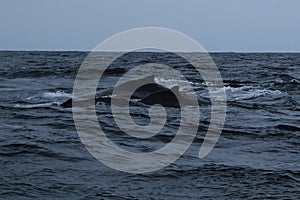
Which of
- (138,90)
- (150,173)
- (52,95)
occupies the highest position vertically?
(138,90)

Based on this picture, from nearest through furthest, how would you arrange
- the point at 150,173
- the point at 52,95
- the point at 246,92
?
the point at 150,173 < the point at 52,95 < the point at 246,92

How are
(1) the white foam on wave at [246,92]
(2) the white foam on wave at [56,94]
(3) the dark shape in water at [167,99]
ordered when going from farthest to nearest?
(1) the white foam on wave at [246,92] → (2) the white foam on wave at [56,94] → (3) the dark shape in water at [167,99]

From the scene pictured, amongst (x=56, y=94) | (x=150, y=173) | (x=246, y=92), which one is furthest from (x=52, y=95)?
(x=150, y=173)

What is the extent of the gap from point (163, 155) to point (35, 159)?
2006 millimetres

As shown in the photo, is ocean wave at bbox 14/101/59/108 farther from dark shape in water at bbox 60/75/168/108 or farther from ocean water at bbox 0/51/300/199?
ocean water at bbox 0/51/300/199

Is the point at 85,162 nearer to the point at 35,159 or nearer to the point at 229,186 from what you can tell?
the point at 35,159

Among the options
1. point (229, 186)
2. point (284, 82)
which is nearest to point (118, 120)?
point (229, 186)

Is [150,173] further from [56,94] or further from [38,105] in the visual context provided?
[56,94]

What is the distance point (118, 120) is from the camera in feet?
43.3

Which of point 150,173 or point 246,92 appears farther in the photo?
point 246,92

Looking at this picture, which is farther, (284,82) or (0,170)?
(284,82)

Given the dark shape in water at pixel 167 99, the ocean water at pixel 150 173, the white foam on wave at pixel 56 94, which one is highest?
the dark shape in water at pixel 167 99

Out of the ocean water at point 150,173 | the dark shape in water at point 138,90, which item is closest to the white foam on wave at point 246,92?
the dark shape in water at point 138,90

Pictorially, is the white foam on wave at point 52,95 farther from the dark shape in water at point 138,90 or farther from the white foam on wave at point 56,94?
the dark shape in water at point 138,90
